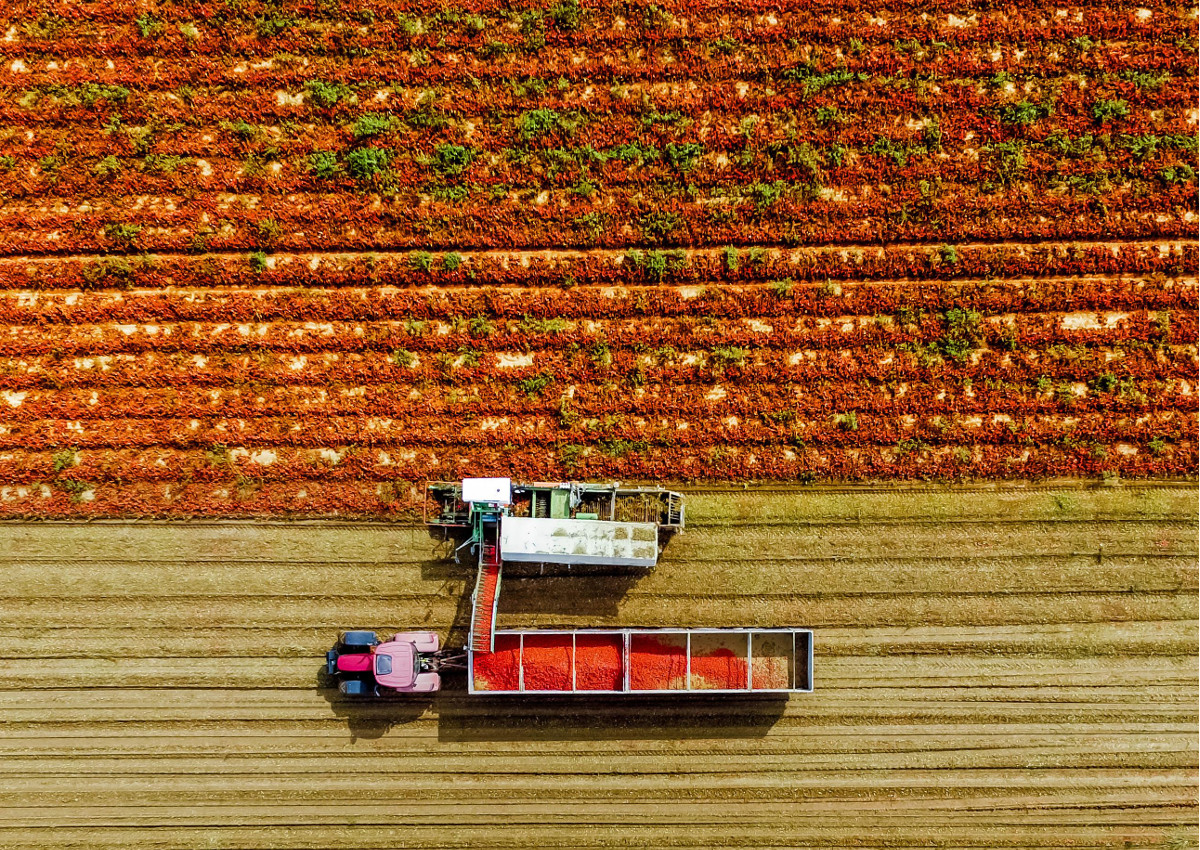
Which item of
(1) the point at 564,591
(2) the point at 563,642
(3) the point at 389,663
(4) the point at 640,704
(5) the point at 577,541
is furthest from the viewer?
(1) the point at 564,591

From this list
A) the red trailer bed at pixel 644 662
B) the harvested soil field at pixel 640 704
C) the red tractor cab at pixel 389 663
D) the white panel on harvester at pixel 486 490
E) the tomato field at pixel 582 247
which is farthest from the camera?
the tomato field at pixel 582 247

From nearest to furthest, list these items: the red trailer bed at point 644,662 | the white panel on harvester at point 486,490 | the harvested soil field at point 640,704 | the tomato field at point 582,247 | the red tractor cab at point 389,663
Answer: the red tractor cab at point 389,663
the white panel on harvester at point 486,490
the red trailer bed at point 644,662
the harvested soil field at point 640,704
the tomato field at point 582,247

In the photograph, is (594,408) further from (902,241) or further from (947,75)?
(947,75)

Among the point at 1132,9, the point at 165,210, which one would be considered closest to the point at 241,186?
the point at 165,210

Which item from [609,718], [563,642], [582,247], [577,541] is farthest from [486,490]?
[582,247]

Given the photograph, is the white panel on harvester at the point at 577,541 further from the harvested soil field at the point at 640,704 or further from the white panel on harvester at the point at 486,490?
the harvested soil field at the point at 640,704

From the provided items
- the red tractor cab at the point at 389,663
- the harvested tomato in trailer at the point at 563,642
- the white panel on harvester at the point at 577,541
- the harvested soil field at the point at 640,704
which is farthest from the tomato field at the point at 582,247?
the red tractor cab at the point at 389,663

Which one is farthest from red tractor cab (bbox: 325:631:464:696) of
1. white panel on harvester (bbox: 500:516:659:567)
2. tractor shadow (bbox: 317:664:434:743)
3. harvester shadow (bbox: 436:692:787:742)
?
white panel on harvester (bbox: 500:516:659:567)

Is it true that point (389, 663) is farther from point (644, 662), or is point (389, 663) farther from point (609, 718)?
point (644, 662)
